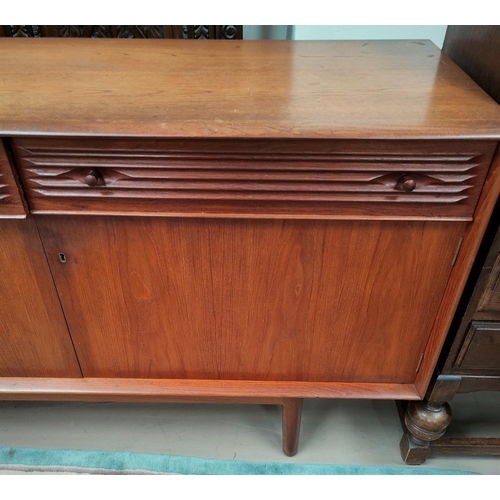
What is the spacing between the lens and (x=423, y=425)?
2.83 ft

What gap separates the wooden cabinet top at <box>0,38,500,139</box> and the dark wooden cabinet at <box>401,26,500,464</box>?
0.03 m

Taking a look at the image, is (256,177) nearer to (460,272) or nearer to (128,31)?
(460,272)

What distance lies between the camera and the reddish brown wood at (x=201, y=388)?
0.82m

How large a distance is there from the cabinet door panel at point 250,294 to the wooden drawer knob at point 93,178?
0.06 metres

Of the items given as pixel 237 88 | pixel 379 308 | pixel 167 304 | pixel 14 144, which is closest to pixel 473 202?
pixel 379 308

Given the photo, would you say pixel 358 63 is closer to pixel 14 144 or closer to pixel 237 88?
pixel 237 88

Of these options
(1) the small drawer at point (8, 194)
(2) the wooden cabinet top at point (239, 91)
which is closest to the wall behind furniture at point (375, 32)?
(2) the wooden cabinet top at point (239, 91)

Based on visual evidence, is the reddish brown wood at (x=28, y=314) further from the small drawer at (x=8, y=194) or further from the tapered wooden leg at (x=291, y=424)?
the tapered wooden leg at (x=291, y=424)

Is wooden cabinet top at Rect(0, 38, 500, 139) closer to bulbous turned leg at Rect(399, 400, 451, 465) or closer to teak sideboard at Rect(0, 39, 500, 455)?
teak sideboard at Rect(0, 39, 500, 455)

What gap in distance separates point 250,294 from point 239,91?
0.96 feet

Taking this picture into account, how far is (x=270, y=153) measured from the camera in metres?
0.56

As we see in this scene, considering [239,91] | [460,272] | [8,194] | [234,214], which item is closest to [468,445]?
[460,272]

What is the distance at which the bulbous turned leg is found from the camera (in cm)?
85

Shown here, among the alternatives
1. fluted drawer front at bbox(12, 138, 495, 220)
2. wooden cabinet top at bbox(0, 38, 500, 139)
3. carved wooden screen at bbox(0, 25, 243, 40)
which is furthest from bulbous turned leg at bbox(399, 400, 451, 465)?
carved wooden screen at bbox(0, 25, 243, 40)
